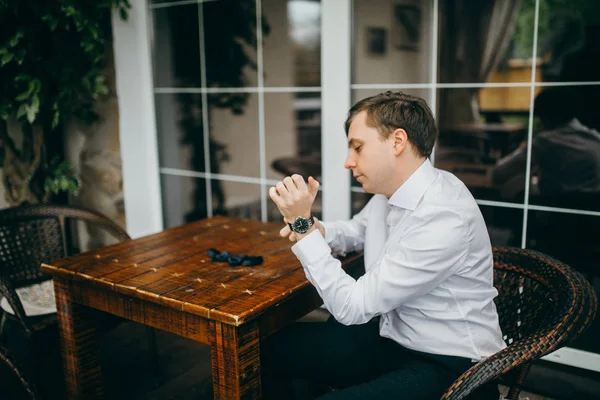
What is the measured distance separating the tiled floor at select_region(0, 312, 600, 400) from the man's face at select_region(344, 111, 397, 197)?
1.31m

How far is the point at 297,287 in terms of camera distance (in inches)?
65.8

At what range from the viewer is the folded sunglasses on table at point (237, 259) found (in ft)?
6.15

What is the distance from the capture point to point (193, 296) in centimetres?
160

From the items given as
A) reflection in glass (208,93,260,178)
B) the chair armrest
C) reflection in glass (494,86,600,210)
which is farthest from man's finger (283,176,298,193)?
reflection in glass (208,93,260,178)

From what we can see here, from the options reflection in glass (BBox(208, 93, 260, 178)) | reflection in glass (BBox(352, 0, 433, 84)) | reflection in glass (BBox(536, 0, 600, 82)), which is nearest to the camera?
reflection in glass (BBox(536, 0, 600, 82))

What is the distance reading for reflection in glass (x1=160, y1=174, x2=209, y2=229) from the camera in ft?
11.9

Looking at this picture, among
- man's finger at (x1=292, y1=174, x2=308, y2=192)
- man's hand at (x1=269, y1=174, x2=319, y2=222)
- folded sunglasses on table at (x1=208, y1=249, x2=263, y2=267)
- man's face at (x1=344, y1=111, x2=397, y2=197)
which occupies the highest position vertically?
man's face at (x1=344, y1=111, x2=397, y2=197)

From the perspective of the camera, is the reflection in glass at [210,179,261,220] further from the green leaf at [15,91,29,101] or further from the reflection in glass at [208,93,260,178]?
the green leaf at [15,91,29,101]

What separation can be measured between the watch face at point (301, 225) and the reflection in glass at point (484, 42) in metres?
1.36

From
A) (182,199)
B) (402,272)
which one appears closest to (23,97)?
(182,199)

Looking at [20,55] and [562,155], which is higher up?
[20,55]

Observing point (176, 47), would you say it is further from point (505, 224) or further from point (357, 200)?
point (505, 224)

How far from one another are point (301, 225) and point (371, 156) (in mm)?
295

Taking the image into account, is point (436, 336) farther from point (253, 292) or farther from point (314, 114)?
point (314, 114)
